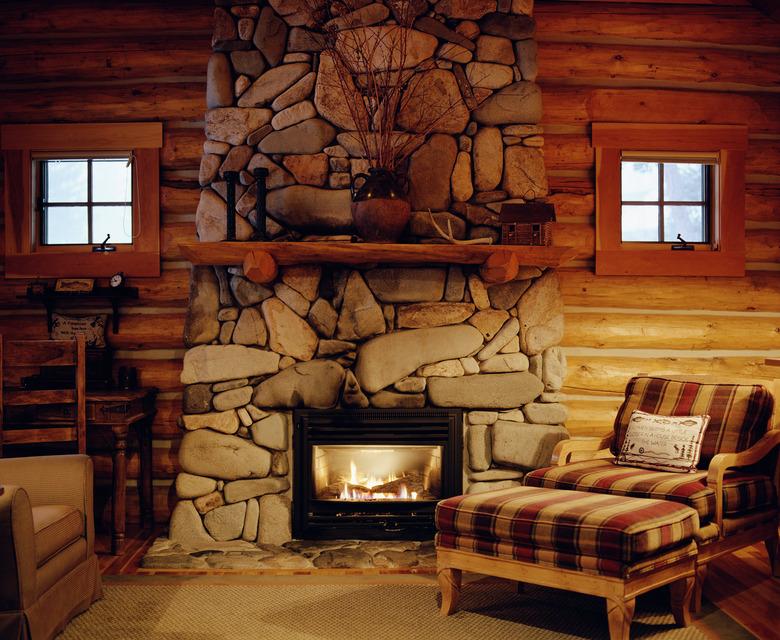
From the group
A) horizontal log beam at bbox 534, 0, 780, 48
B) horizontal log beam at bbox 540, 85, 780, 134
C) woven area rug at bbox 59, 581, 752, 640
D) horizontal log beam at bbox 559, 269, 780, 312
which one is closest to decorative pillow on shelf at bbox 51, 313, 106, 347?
woven area rug at bbox 59, 581, 752, 640

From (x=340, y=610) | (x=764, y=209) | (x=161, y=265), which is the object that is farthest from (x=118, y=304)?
(x=764, y=209)

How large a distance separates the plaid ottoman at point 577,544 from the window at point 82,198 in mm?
3054

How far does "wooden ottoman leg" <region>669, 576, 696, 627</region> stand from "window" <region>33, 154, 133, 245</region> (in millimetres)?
3855

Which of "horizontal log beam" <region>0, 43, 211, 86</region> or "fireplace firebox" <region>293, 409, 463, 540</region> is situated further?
"horizontal log beam" <region>0, 43, 211, 86</region>

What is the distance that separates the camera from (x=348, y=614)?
3133 mm

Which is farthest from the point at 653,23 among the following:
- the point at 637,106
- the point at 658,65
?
the point at 637,106

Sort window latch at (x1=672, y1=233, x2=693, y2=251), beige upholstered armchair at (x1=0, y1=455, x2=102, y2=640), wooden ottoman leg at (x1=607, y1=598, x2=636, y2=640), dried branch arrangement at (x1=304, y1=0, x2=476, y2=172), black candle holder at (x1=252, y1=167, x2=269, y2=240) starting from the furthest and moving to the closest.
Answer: window latch at (x1=672, y1=233, x2=693, y2=251), dried branch arrangement at (x1=304, y1=0, x2=476, y2=172), black candle holder at (x1=252, y1=167, x2=269, y2=240), wooden ottoman leg at (x1=607, y1=598, x2=636, y2=640), beige upholstered armchair at (x1=0, y1=455, x2=102, y2=640)

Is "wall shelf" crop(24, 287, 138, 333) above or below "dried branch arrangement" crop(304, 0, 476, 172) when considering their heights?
below

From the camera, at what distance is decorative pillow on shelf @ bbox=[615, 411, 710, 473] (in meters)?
3.53

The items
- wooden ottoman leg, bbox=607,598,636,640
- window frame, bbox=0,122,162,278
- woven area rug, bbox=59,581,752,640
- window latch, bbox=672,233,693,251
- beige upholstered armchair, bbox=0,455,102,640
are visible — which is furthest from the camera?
window latch, bbox=672,233,693,251

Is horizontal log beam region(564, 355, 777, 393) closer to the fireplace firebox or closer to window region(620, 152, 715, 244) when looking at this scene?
window region(620, 152, 715, 244)

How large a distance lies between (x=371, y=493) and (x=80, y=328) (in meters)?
2.12

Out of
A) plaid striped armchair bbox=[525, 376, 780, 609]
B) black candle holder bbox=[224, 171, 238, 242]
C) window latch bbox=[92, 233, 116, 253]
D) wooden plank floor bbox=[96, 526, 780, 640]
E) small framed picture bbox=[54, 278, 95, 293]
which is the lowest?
wooden plank floor bbox=[96, 526, 780, 640]

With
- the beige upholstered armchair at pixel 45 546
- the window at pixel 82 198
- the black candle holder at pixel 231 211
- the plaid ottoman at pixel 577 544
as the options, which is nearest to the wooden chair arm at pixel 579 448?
the plaid ottoman at pixel 577 544
